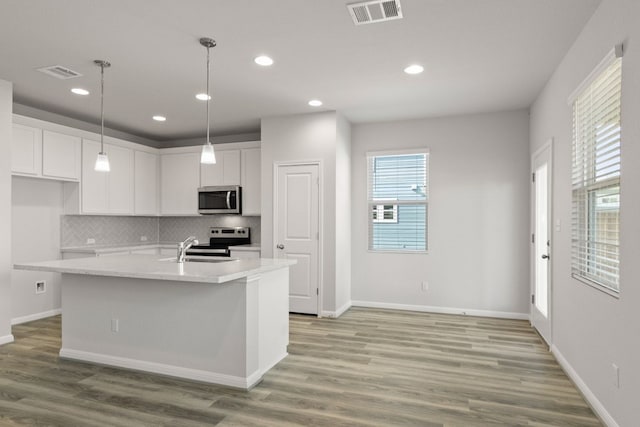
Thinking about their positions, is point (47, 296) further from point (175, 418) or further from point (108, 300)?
Result: point (175, 418)

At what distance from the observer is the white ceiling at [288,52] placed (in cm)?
275

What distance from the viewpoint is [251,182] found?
237 inches

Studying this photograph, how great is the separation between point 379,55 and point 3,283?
4259 mm

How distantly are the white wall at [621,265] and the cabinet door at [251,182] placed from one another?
3.80 meters

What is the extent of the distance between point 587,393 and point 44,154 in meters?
5.88

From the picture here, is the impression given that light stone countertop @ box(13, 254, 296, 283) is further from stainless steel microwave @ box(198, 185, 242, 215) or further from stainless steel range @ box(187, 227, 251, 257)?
stainless steel microwave @ box(198, 185, 242, 215)

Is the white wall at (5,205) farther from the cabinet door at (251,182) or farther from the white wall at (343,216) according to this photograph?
the white wall at (343,216)

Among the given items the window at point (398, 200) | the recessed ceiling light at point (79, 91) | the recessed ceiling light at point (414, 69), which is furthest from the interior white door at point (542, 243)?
the recessed ceiling light at point (79, 91)

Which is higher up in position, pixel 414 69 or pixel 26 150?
pixel 414 69

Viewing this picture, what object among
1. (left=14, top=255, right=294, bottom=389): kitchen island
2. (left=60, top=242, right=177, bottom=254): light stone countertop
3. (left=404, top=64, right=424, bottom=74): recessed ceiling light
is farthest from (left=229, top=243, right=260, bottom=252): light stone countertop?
(left=404, top=64, right=424, bottom=74): recessed ceiling light

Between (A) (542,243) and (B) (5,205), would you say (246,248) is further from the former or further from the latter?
(A) (542,243)

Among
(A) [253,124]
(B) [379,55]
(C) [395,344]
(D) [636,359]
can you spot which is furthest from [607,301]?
(A) [253,124]

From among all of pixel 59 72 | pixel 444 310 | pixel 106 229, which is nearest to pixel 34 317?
pixel 106 229

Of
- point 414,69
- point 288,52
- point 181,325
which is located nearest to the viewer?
point 181,325
